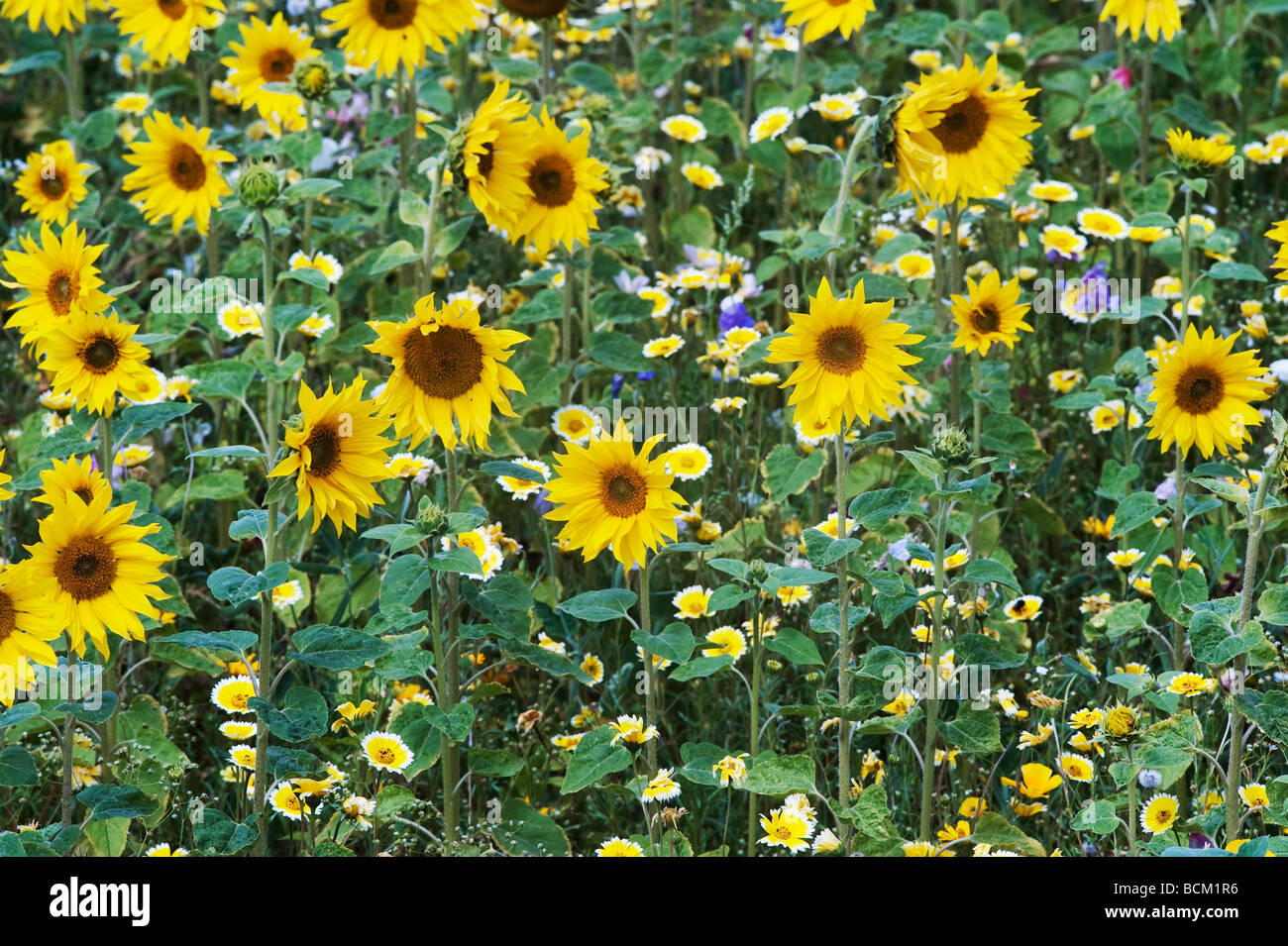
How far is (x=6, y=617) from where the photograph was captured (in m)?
2.52

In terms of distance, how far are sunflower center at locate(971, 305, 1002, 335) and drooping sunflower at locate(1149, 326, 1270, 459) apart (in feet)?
1.45

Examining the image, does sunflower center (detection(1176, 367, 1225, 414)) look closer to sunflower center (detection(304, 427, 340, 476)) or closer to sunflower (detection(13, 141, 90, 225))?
sunflower center (detection(304, 427, 340, 476))

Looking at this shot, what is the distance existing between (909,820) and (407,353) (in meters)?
1.42

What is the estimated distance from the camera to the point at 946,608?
3285mm

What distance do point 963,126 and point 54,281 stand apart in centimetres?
195

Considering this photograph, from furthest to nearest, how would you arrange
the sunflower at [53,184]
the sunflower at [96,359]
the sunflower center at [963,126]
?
the sunflower at [53,184], the sunflower center at [963,126], the sunflower at [96,359]

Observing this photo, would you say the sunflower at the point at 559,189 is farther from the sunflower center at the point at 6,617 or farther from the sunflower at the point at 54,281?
the sunflower center at the point at 6,617

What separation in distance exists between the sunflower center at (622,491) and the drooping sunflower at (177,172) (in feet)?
4.97


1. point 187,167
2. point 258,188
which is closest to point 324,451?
point 258,188

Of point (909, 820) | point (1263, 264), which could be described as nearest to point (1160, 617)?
point (909, 820)

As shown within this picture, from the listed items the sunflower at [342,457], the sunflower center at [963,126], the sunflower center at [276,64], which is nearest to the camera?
the sunflower at [342,457]

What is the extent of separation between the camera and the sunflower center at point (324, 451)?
262cm

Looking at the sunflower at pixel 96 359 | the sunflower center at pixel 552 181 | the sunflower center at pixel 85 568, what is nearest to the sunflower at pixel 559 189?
the sunflower center at pixel 552 181
